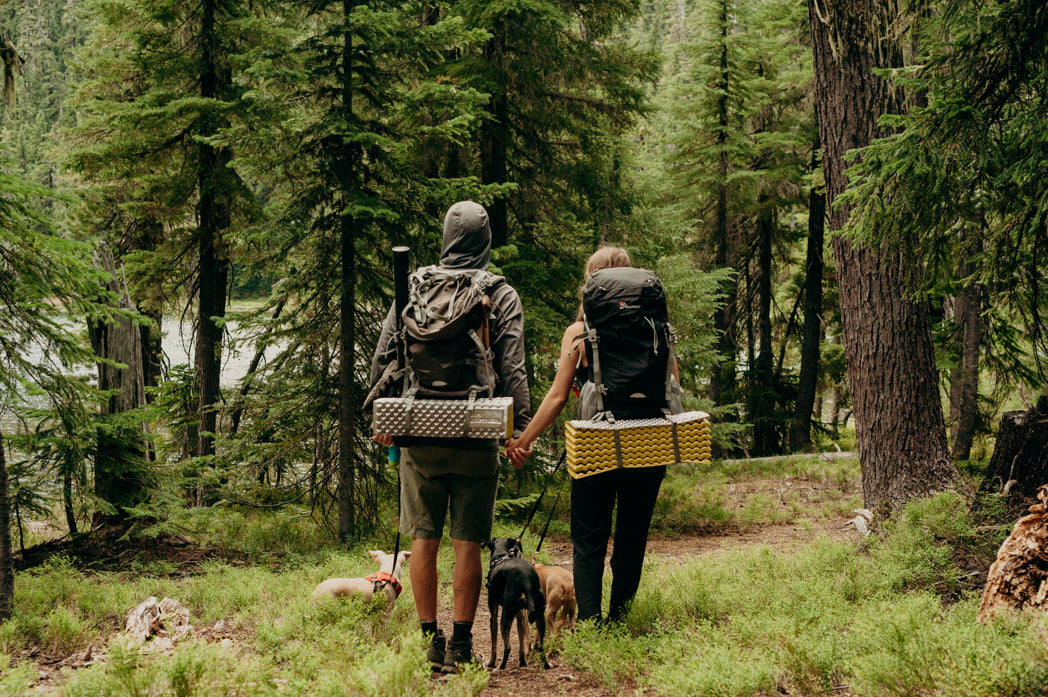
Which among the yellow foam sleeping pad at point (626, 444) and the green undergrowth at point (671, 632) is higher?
the yellow foam sleeping pad at point (626, 444)

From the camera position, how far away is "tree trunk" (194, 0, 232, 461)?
11133 millimetres

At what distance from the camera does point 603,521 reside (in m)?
4.29

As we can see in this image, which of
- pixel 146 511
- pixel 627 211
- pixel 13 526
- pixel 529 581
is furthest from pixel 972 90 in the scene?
pixel 13 526

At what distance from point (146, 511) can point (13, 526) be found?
4.44 meters

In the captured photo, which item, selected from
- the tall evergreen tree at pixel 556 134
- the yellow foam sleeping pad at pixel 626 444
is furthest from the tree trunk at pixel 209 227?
the yellow foam sleeping pad at pixel 626 444

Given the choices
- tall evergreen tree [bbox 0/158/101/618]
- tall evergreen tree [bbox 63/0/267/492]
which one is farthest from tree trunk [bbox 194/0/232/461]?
tall evergreen tree [bbox 0/158/101/618]

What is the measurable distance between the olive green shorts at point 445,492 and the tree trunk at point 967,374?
387 inches

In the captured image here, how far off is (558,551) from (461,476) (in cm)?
613

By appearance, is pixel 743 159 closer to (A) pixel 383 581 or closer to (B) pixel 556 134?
(B) pixel 556 134

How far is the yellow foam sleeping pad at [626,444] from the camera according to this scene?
3.92 m

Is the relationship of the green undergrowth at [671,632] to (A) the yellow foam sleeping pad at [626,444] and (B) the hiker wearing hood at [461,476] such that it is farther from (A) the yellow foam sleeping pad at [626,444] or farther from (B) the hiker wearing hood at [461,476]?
(A) the yellow foam sleeping pad at [626,444]

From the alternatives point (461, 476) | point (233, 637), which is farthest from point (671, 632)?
point (233, 637)

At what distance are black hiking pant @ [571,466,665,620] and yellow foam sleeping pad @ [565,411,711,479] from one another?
21cm

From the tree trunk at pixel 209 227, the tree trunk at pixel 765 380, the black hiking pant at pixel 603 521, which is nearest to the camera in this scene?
the black hiking pant at pixel 603 521
